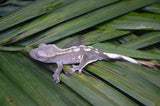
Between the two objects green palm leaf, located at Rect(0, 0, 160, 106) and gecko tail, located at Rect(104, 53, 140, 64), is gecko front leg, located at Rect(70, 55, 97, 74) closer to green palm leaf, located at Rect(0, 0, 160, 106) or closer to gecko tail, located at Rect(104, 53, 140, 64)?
green palm leaf, located at Rect(0, 0, 160, 106)

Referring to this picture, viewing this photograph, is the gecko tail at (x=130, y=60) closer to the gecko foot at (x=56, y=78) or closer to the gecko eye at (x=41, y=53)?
the gecko foot at (x=56, y=78)

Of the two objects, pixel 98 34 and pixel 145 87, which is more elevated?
pixel 98 34

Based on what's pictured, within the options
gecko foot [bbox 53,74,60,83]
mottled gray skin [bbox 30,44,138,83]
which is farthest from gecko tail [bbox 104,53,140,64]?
gecko foot [bbox 53,74,60,83]

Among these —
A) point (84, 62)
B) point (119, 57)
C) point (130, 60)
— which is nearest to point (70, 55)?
point (84, 62)

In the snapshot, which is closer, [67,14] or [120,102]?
[120,102]

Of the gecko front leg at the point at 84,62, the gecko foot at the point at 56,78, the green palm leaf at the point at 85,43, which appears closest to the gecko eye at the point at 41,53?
the green palm leaf at the point at 85,43

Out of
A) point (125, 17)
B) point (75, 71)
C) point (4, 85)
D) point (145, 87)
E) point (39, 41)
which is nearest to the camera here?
point (4, 85)

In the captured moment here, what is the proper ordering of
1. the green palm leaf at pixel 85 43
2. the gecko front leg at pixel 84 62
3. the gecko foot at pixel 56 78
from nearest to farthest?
1. the green palm leaf at pixel 85 43
2. the gecko foot at pixel 56 78
3. the gecko front leg at pixel 84 62

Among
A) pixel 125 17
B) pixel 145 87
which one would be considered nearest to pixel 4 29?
pixel 125 17

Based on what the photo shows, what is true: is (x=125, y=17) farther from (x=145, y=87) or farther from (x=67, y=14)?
(x=145, y=87)
